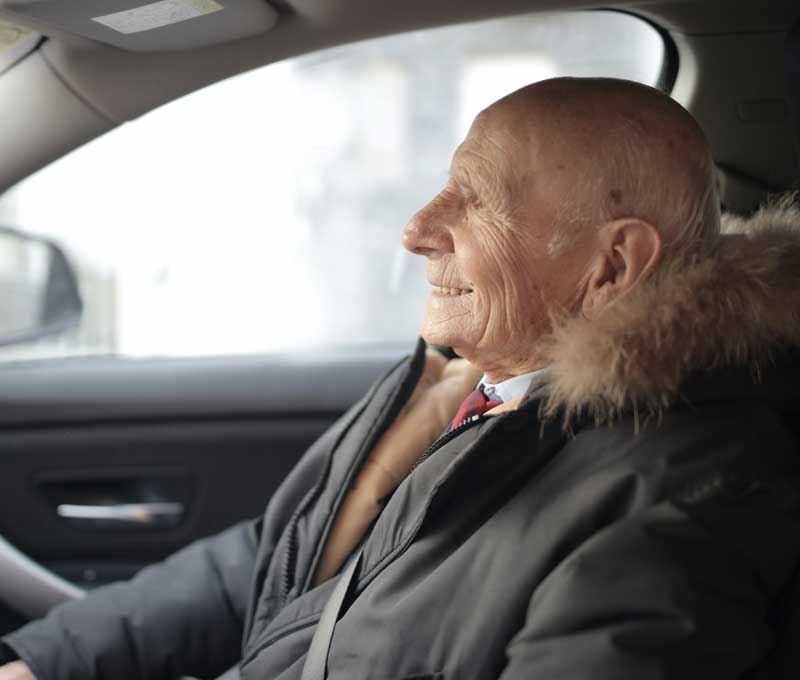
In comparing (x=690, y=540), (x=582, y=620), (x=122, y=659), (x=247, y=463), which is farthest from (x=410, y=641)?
(x=247, y=463)

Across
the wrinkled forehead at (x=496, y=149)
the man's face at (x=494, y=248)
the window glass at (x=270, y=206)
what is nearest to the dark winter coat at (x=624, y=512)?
the man's face at (x=494, y=248)

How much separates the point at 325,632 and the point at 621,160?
80 cm

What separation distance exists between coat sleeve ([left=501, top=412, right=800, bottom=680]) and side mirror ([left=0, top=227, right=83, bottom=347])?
202 centimetres

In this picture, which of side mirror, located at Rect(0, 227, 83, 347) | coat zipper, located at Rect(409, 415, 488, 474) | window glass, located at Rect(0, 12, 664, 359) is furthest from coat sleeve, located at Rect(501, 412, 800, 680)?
side mirror, located at Rect(0, 227, 83, 347)

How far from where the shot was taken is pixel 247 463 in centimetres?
249

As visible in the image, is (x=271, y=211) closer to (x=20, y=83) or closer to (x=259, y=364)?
(x=259, y=364)

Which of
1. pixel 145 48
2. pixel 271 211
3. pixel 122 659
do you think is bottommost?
pixel 122 659

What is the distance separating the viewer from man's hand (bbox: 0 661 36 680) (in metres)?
1.66

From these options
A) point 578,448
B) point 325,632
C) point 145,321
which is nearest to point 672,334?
point 578,448

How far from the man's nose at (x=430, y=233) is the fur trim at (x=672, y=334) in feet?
1.03

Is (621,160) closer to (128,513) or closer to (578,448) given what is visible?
(578,448)

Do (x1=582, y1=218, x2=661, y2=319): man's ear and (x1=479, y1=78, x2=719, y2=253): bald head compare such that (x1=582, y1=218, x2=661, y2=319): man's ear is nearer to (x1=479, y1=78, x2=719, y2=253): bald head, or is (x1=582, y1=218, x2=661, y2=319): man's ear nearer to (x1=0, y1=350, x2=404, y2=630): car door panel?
(x1=479, y1=78, x2=719, y2=253): bald head

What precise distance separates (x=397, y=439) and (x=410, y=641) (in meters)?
0.55

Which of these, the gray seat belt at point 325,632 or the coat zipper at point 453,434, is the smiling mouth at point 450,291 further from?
the gray seat belt at point 325,632
